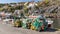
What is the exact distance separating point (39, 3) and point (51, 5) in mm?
3313

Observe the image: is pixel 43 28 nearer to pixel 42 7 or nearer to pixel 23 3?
pixel 42 7

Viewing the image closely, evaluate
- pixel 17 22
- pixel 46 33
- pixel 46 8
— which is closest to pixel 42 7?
pixel 46 8

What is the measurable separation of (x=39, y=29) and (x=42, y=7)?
1368 inches

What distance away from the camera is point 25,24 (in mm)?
13984

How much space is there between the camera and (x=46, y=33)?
11.9m

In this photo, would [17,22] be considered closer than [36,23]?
No

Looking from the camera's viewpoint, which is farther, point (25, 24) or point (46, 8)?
point (46, 8)

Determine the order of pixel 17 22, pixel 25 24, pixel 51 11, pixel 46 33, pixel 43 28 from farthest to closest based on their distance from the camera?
pixel 51 11 → pixel 17 22 → pixel 25 24 → pixel 43 28 → pixel 46 33

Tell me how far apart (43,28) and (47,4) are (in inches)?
1399

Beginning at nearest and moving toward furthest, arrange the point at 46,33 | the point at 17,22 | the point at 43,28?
1. the point at 46,33
2. the point at 43,28
3. the point at 17,22

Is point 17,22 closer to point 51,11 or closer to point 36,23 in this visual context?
point 36,23

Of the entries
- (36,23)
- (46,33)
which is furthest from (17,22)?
(46,33)

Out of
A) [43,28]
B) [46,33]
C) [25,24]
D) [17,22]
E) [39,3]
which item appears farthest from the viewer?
[39,3]

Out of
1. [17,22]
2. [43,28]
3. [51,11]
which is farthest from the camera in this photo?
[51,11]
